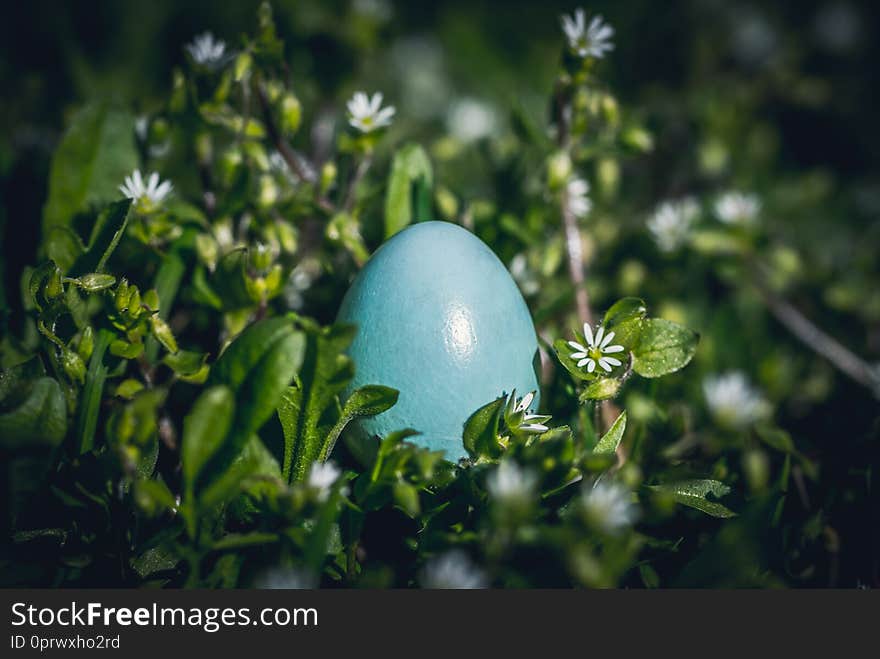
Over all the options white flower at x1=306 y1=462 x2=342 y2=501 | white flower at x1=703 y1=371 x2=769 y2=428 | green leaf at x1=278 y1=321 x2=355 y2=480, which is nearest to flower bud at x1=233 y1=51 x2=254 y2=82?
green leaf at x1=278 y1=321 x2=355 y2=480

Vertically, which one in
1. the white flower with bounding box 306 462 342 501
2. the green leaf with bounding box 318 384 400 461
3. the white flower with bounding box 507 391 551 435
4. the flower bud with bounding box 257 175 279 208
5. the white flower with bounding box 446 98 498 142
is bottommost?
the white flower with bounding box 306 462 342 501

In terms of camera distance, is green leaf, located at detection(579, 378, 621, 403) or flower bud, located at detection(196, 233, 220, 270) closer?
green leaf, located at detection(579, 378, 621, 403)

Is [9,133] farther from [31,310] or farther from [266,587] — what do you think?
[266,587]

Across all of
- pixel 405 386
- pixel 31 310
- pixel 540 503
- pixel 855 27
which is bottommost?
pixel 540 503

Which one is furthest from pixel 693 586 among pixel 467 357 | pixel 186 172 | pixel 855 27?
pixel 855 27

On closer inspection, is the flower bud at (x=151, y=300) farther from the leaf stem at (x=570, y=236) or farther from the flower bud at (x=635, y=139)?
the flower bud at (x=635, y=139)

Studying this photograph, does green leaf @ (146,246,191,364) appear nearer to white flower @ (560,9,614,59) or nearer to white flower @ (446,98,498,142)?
white flower @ (560,9,614,59)
